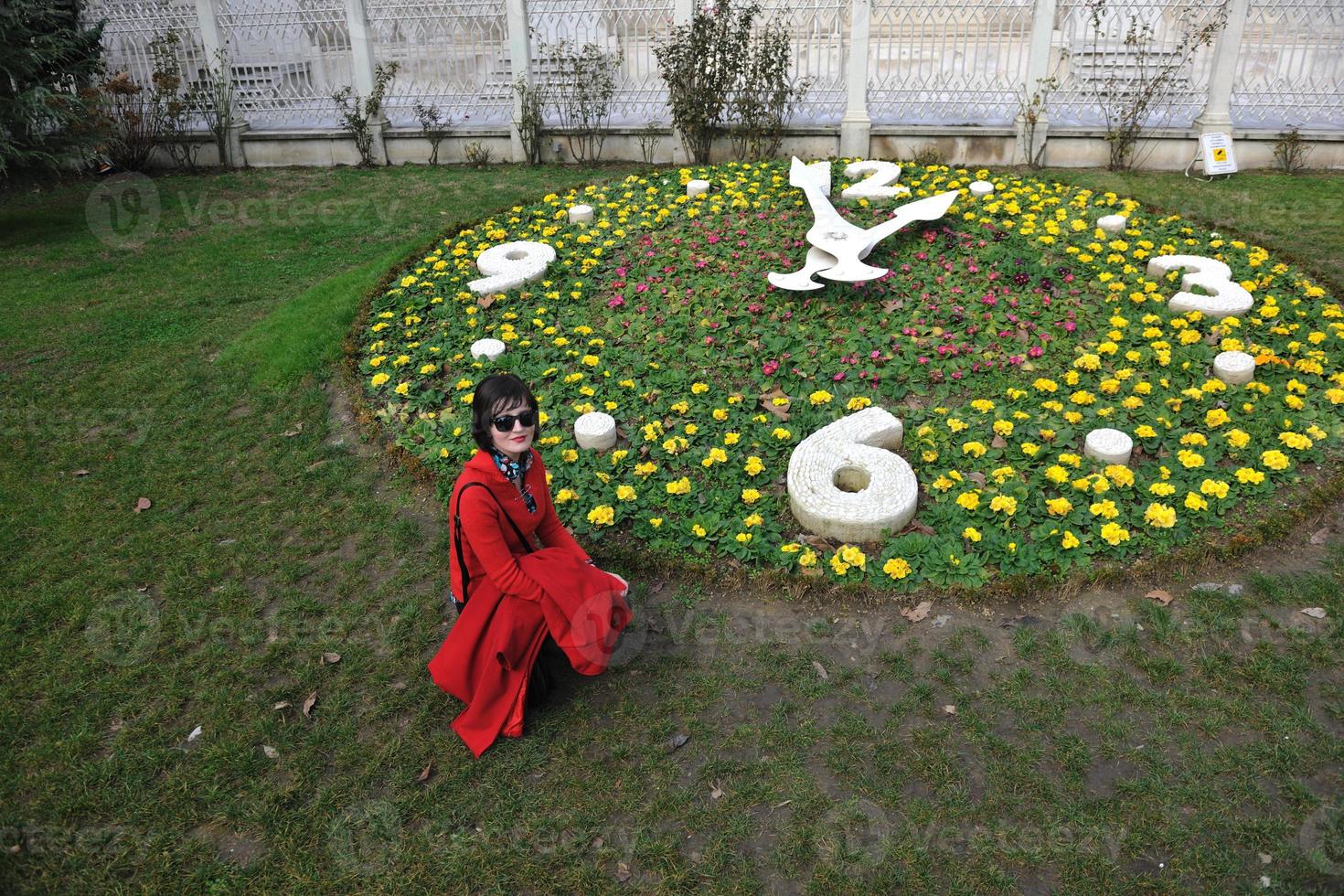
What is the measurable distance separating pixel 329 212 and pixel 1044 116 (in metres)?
8.28

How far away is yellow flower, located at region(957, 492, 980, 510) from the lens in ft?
14.3

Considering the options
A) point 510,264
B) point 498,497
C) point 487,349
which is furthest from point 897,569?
point 510,264

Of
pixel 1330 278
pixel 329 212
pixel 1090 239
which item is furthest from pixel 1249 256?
pixel 329 212

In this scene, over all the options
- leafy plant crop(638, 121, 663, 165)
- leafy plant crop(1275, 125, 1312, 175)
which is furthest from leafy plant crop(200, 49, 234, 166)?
leafy plant crop(1275, 125, 1312, 175)

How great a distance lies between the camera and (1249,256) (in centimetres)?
685

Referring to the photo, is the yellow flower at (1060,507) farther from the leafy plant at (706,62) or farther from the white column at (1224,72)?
the white column at (1224,72)

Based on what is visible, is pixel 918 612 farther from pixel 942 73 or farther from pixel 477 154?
pixel 477 154

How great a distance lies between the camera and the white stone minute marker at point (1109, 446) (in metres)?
4.61

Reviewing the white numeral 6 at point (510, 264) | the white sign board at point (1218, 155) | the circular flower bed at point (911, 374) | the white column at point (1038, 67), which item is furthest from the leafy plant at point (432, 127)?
the white sign board at point (1218, 155)

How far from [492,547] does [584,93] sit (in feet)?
30.2

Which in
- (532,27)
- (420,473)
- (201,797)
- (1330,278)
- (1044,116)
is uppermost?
(532,27)

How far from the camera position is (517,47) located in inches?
437

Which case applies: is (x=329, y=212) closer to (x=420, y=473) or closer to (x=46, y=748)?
(x=420, y=473)

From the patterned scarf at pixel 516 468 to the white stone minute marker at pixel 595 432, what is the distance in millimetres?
1592
